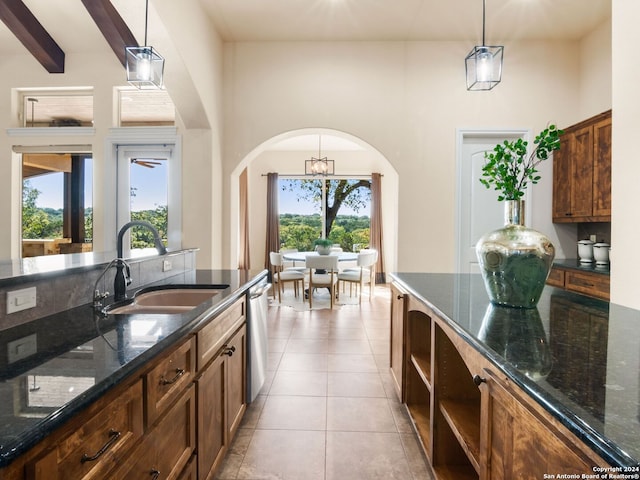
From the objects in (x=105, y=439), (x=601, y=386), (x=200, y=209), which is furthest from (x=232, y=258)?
(x=601, y=386)

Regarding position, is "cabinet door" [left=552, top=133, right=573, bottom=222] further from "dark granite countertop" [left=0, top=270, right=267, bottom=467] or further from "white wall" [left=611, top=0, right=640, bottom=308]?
"dark granite countertop" [left=0, top=270, right=267, bottom=467]

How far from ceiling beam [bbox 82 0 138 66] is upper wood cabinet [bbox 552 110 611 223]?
15.1ft

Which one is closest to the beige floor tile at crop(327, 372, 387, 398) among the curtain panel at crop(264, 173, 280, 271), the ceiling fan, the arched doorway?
the ceiling fan

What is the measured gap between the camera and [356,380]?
298 cm

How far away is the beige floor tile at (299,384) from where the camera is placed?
276 centimetres

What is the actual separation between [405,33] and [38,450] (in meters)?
4.60

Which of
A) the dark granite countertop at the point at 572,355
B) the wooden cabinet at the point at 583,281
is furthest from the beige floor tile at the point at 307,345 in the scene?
the wooden cabinet at the point at 583,281

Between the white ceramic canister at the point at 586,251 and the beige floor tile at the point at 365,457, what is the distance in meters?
2.97

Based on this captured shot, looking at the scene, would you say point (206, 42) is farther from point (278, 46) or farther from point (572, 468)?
point (572, 468)

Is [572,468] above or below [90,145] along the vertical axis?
below

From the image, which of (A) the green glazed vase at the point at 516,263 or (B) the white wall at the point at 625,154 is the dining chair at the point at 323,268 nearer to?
(B) the white wall at the point at 625,154

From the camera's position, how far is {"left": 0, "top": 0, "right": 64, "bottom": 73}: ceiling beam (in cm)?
355

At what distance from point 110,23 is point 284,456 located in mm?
4006

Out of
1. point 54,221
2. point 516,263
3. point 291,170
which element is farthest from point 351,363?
point 291,170
